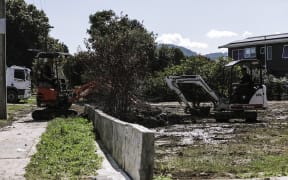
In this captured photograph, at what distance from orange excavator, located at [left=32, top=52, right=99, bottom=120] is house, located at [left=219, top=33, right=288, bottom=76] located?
36762mm

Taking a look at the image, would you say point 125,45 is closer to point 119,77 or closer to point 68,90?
point 119,77

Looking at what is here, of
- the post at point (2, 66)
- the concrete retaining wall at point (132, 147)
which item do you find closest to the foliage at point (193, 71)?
the post at point (2, 66)

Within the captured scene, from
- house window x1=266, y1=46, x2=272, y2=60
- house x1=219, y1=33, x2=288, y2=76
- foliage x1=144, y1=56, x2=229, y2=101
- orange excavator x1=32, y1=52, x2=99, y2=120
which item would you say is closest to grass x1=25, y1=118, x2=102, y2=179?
orange excavator x1=32, y1=52, x2=99, y2=120

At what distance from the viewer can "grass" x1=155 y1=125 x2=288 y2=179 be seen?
10055 mm

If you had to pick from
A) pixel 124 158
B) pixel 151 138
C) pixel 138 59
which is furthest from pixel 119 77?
pixel 151 138

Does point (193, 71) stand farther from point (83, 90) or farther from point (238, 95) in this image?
point (83, 90)

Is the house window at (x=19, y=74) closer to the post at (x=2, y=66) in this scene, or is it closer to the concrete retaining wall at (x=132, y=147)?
the post at (x=2, y=66)

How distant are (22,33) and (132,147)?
68.9m

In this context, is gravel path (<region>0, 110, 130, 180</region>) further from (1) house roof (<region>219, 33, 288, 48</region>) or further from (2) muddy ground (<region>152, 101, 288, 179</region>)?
(1) house roof (<region>219, 33, 288, 48</region>)

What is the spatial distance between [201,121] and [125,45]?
537 centimetres

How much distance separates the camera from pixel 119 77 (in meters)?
19.5

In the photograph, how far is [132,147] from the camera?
31.4ft

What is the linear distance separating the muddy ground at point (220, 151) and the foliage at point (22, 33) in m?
57.1

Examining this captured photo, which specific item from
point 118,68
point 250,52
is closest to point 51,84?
point 118,68
